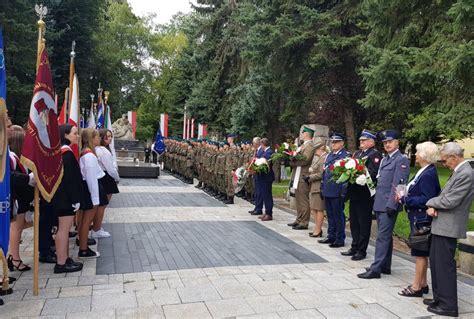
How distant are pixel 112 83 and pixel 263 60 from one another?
22849 millimetres

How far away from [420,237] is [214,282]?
251 centimetres

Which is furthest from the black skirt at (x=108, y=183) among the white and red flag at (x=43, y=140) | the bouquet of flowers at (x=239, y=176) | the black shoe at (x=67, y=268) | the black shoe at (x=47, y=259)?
the bouquet of flowers at (x=239, y=176)

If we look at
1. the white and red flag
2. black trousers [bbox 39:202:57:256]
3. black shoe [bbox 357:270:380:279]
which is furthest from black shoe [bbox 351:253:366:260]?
black trousers [bbox 39:202:57:256]

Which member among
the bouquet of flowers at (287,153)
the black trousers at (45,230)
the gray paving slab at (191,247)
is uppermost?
the bouquet of flowers at (287,153)

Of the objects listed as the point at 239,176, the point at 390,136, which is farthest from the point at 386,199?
the point at 239,176

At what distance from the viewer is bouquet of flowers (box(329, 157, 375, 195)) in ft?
19.6

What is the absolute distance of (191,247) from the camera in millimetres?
6828

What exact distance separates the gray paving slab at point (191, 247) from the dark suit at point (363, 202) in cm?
77

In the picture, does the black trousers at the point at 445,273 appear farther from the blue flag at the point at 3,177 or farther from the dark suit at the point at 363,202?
the blue flag at the point at 3,177

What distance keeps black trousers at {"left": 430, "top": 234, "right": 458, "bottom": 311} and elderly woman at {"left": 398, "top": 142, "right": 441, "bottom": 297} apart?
289mm

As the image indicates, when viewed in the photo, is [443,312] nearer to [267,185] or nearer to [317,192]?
[317,192]

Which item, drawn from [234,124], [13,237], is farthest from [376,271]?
[234,124]

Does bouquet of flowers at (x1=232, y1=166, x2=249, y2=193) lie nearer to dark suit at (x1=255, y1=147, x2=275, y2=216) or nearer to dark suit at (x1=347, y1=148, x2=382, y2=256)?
dark suit at (x1=255, y1=147, x2=275, y2=216)

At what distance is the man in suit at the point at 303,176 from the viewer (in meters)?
8.42
